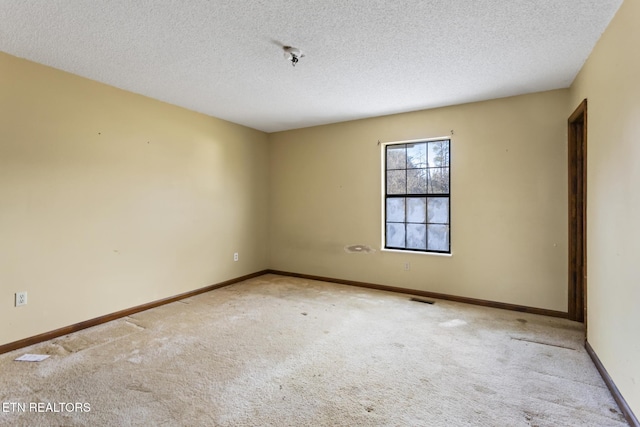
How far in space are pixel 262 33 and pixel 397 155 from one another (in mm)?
2666

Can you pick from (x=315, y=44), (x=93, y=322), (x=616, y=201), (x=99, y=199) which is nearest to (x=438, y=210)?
(x=616, y=201)

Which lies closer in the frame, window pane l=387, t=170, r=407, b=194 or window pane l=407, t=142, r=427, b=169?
window pane l=407, t=142, r=427, b=169

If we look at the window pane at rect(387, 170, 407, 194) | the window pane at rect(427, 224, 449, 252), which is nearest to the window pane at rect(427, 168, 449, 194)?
the window pane at rect(387, 170, 407, 194)

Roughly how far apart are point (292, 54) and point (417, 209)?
2.65 meters

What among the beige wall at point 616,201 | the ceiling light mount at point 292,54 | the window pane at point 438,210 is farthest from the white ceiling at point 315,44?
the window pane at point 438,210

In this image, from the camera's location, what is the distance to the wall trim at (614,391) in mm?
1683

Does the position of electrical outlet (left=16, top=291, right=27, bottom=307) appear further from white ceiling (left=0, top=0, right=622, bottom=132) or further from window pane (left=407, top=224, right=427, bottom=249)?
window pane (left=407, top=224, right=427, bottom=249)

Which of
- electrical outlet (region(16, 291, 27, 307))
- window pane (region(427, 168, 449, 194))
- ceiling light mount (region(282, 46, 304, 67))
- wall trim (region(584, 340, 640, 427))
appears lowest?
wall trim (region(584, 340, 640, 427))

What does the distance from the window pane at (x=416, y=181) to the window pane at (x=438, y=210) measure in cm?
19

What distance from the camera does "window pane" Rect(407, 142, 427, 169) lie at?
4205mm

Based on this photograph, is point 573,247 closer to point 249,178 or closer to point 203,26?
point 203,26

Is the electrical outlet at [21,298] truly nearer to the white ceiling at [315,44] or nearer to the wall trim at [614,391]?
the white ceiling at [315,44]

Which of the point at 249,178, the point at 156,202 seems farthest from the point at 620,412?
the point at 249,178

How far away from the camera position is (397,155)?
14.4 ft
